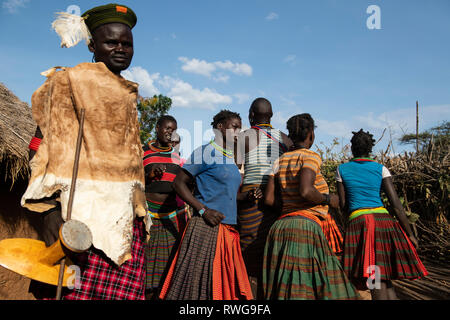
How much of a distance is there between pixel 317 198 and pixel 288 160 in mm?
400

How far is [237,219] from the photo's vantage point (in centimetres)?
328

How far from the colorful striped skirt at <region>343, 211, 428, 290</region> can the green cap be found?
2.73 meters

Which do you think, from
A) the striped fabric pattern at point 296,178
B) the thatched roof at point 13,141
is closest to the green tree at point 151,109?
the thatched roof at point 13,141

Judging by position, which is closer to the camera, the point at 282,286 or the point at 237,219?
the point at 282,286

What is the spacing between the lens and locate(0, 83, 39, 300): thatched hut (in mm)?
4023

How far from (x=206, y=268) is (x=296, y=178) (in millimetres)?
1024

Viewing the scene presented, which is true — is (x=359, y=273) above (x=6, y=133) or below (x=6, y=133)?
below

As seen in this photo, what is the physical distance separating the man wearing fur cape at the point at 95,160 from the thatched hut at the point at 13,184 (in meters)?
2.62

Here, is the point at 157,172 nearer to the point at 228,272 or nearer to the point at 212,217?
the point at 212,217

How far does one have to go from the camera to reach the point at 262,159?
3.20 meters

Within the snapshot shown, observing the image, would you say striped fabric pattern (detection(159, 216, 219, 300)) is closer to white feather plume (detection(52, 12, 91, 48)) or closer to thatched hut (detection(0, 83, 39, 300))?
white feather plume (detection(52, 12, 91, 48))
